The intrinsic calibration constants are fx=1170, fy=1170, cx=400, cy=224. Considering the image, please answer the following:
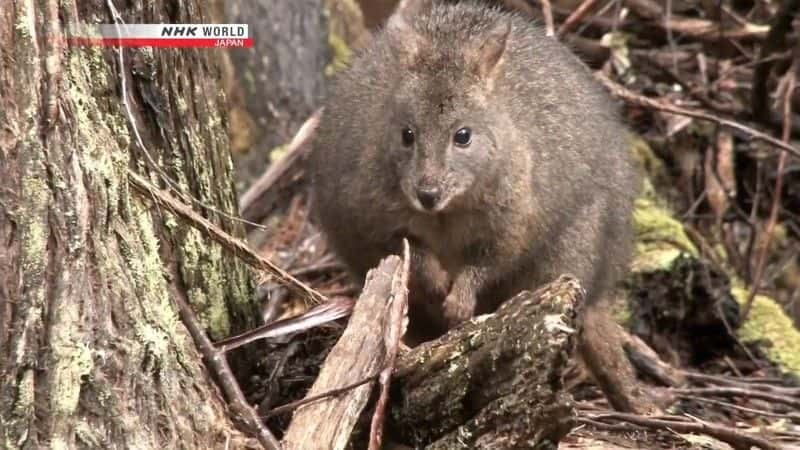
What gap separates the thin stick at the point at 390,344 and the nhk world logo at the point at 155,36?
3.55ft

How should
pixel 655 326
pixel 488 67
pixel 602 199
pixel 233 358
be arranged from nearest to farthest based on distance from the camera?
pixel 233 358
pixel 488 67
pixel 602 199
pixel 655 326

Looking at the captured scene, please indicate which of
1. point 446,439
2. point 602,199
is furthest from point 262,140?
point 446,439

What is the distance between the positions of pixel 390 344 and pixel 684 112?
321 centimetres

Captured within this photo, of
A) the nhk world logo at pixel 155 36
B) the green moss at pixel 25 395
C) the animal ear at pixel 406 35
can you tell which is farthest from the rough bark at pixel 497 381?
the animal ear at pixel 406 35

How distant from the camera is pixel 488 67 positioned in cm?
500

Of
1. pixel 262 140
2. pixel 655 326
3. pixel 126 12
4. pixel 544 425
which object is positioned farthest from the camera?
pixel 262 140

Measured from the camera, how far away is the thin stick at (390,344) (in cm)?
372

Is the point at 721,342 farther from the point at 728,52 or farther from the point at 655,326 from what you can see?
the point at 728,52

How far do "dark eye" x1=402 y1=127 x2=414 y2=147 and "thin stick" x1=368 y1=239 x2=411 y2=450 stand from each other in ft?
2.32

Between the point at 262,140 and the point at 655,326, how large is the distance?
273 cm

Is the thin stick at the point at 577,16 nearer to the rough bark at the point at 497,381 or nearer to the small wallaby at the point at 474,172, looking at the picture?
the small wallaby at the point at 474,172

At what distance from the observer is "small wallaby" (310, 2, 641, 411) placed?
15.9ft

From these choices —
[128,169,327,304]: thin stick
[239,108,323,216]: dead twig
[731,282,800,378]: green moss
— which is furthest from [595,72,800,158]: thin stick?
[128,169,327,304]: thin stick

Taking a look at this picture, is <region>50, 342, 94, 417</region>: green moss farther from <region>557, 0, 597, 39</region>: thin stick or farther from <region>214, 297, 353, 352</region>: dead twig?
<region>557, 0, 597, 39</region>: thin stick
